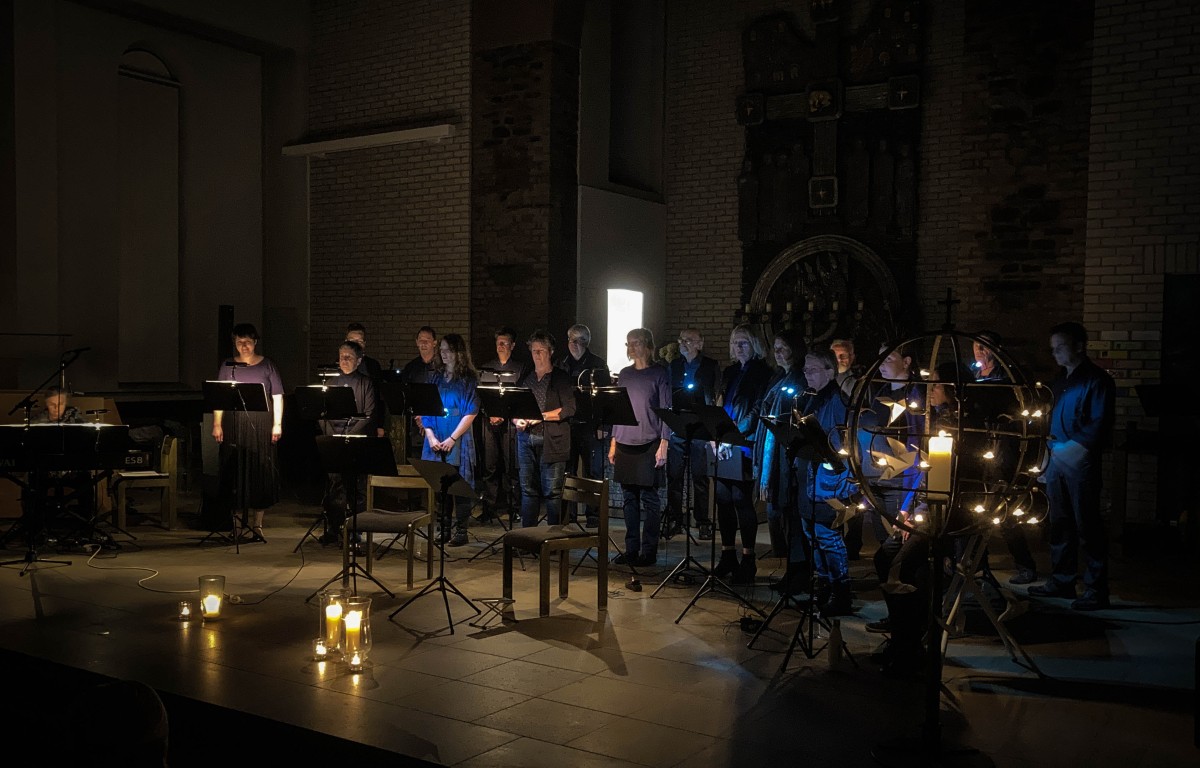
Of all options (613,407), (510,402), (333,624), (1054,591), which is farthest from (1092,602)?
(333,624)

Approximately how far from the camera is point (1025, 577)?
841cm

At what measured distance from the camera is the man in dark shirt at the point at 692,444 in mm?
10336

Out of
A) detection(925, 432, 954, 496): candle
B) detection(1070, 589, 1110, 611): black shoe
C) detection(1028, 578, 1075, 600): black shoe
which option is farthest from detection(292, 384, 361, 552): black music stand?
detection(1070, 589, 1110, 611): black shoe

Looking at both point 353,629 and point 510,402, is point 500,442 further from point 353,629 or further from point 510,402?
point 353,629

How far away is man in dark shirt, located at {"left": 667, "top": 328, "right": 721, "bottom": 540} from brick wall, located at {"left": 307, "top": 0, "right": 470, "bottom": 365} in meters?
2.84

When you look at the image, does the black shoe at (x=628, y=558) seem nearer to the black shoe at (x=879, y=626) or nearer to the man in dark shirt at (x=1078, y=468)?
the black shoe at (x=879, y=626)

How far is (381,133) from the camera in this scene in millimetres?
13461

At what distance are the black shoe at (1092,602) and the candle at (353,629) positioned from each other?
191 inches

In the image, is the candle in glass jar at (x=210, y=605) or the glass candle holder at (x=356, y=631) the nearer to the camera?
the glass candle holder at (x=356, y=631)

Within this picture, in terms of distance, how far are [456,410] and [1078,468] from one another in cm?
520

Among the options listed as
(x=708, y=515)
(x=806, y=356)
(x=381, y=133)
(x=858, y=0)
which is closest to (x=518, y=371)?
(x=708, y=515)

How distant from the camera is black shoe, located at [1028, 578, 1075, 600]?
25.9 feet

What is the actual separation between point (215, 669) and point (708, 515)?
19.0 feet

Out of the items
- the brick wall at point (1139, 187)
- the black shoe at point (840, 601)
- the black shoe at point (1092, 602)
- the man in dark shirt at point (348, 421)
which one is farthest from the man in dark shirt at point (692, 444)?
the brick wall at point (1139, 187)
